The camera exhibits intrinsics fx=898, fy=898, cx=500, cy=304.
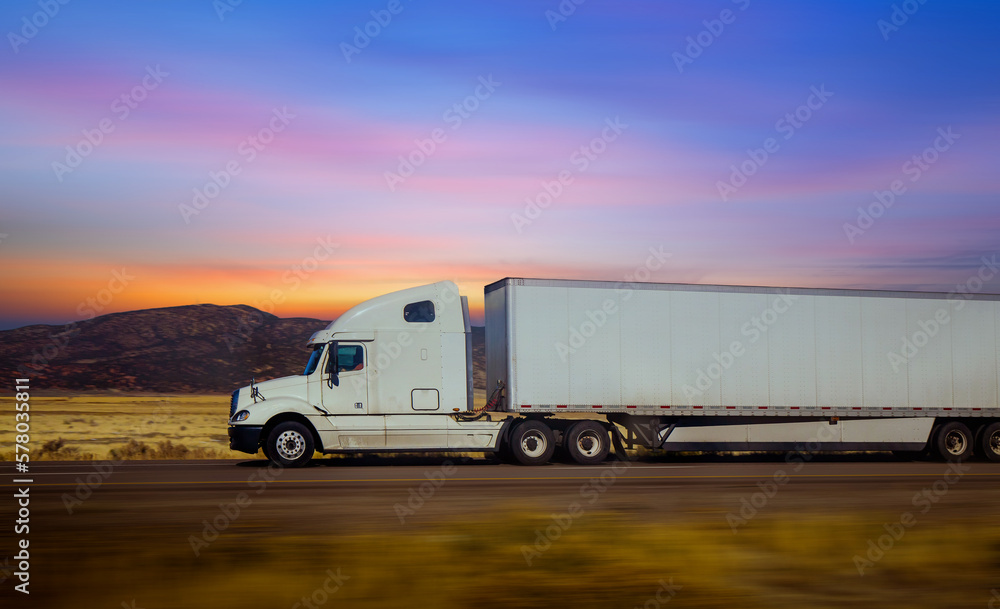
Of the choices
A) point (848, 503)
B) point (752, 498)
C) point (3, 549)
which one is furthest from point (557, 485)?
point (3, 549)

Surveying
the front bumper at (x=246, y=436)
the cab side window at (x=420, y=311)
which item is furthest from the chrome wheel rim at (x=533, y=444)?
the front bumper at (x=246, y=436)

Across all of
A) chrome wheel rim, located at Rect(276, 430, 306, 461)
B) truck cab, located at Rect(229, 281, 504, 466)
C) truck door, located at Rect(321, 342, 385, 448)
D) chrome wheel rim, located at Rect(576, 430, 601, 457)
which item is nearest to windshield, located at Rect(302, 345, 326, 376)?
truck cab, located at Rect(229, 281, 504, 466)

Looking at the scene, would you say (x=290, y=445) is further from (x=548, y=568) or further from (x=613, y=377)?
(x=548, y=568)

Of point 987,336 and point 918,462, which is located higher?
point 987,336

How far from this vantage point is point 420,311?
2022 centimetres

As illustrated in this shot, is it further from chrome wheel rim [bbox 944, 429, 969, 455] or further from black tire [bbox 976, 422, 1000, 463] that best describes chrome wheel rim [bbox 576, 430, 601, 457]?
black tire [bbox 976, 422, 1000, 463]

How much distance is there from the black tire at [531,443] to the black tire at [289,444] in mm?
4510

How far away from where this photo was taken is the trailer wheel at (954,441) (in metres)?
22.0

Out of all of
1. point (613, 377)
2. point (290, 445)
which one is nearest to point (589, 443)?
point (613, 377)

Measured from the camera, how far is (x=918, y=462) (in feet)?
72.6

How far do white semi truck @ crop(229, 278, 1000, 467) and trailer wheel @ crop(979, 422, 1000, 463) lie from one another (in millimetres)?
1015

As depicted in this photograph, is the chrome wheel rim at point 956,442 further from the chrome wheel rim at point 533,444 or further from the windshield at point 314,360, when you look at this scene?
the windshield at point 314,360

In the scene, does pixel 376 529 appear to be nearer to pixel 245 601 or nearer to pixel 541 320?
pixel 245 601

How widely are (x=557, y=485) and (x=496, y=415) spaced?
4.98 meters
